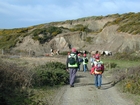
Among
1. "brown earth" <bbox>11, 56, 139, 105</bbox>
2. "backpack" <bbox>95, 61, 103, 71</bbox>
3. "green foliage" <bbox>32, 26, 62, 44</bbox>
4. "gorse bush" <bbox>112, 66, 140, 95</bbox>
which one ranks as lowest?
"brown earth" <bbox>11, 56, 139, 105</bbox>

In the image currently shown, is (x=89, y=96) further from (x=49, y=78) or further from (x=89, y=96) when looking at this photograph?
(x=49, y=78)

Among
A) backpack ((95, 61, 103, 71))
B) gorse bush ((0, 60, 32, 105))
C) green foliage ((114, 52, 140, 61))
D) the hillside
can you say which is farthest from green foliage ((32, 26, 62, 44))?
gorse bush ((0, 60, 32, 105))

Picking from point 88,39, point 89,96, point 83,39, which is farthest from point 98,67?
point 83,39

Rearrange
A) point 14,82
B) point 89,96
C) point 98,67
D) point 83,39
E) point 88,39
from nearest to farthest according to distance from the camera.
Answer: point 89,96 → point 14,82 → point 98,67 → point 88,39 → point 83,39

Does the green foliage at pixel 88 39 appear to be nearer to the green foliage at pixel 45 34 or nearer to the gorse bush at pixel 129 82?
the green foliage at pixel 45 34

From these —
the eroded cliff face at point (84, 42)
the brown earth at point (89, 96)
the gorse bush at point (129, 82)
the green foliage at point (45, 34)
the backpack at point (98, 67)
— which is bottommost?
the brown earth at point (89, 96)

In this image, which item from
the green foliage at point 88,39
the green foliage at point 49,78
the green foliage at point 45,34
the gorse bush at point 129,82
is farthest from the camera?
the green foliage at point 45,34

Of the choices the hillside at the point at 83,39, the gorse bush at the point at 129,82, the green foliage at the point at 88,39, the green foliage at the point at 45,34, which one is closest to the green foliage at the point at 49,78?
the gorse bush at the point at 129,82

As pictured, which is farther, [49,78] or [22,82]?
[49,78]

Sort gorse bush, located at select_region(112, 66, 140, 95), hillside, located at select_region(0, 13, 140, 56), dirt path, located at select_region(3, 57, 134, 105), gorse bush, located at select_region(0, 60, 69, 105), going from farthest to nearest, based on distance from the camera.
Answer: hillside, located at select_region(0, 13, 140, 56)
gorse bush, located at select_region(112, 66, 140, 95)
dirt path, located at select_region(3, 57, 134, 105)
gorse bush, located at select_region(0, 60, 69, 105)

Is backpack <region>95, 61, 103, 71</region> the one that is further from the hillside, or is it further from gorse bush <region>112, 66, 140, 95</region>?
the hillside

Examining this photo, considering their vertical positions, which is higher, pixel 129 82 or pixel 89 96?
pixel 129 82

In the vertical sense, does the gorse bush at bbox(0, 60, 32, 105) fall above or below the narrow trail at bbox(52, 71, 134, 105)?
above

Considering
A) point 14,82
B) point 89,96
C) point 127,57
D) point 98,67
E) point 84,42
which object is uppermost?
point 84,42
